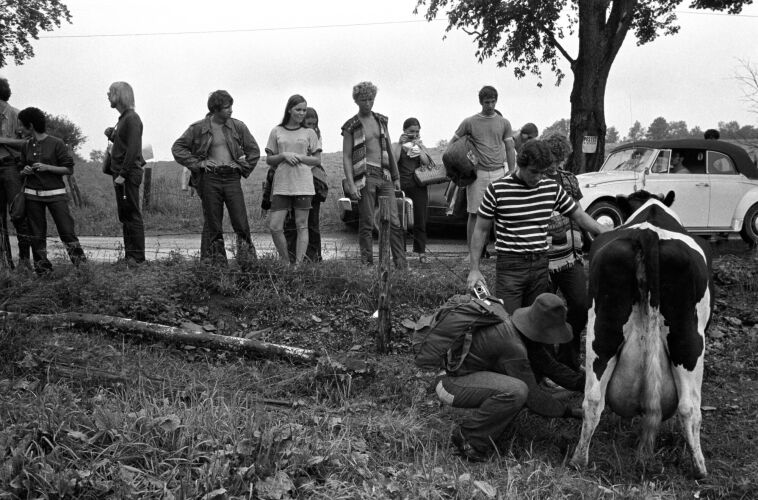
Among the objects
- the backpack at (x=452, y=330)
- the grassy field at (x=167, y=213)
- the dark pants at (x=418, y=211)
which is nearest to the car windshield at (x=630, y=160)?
the grassy field at (x=167, y=213)

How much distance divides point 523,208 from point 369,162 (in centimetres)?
274

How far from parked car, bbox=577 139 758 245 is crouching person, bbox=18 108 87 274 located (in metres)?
7.21

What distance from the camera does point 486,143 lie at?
27.0ft

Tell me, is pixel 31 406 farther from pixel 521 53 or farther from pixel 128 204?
pixel 521 53

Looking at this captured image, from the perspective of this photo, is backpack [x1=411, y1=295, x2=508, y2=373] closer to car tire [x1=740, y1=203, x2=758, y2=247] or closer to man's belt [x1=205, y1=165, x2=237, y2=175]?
man's belt [x1=205, y1=165, x2=237, y2=175]

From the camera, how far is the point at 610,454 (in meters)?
4.48

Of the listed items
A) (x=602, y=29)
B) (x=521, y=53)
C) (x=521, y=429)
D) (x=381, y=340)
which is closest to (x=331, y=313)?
(x=381, y=340)

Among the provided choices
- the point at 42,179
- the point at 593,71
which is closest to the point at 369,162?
the point at 42,179

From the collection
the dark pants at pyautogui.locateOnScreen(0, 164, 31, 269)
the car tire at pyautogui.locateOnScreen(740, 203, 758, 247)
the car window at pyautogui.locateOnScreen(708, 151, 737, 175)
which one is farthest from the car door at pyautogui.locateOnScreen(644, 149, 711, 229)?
the dark pants at pyautogui.locateOnScreen(0, 164, 31, 269)

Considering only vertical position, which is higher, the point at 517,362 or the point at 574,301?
the point at 574,301

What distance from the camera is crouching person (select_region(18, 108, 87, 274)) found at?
7.65m

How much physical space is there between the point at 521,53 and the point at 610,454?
43.4 feet

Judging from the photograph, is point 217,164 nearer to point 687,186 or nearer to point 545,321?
point 545,321

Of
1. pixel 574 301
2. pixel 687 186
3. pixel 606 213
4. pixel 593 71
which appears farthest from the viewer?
pixel 593 71
